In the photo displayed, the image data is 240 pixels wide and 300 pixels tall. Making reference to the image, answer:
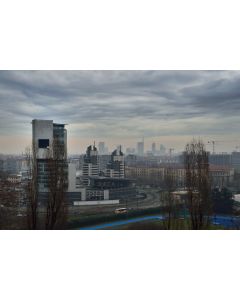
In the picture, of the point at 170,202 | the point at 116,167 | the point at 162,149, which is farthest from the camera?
the point at 116,167

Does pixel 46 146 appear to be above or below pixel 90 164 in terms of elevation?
above

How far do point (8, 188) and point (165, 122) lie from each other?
245 centimetres

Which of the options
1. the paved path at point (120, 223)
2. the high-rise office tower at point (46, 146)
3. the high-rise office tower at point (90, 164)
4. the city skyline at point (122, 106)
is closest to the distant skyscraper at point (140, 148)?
the city skyline at point (122, 106)

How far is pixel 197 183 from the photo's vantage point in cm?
455

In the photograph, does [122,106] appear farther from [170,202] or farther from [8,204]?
[8,204]

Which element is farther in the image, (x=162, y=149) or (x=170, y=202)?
(x=170, y=202)

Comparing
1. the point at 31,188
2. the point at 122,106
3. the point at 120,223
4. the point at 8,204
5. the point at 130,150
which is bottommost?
the point at 120,223

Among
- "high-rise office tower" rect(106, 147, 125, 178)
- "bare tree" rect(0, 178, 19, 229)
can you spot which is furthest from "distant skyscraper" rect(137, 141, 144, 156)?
"bare tree" rect(0, 178, 19, 229)

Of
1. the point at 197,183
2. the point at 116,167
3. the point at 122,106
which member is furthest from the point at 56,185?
the point at 197,183

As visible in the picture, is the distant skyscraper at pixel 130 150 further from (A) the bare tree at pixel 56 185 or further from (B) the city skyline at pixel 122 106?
(A) the bare tree at pixel 56 185

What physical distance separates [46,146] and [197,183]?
7.19 feet

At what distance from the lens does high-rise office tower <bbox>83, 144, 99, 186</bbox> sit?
15.0 ft

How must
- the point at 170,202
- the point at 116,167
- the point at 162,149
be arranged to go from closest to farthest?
the point at 162,149 < the point at 170,202 < the point at 116,167

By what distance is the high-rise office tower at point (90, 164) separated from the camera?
4.57 metres
